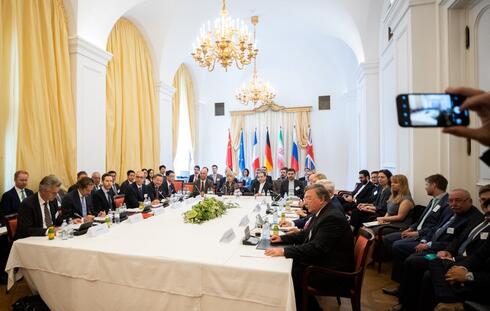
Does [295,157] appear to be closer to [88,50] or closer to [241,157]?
[241,157]

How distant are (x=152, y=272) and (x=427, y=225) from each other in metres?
3.17

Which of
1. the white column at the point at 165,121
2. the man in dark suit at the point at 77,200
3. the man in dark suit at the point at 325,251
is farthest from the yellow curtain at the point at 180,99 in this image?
the man in dark suit at the point at 325,251

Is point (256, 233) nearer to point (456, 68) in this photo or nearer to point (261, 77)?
point (456, 68)

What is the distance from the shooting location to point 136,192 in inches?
207

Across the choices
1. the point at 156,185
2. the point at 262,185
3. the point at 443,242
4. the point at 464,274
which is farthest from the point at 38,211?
the point at 262,185

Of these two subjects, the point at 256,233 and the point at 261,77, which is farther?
the point at 261,77

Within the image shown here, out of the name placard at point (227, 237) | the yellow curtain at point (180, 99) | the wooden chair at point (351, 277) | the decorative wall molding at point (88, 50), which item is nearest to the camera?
the wooden chair at point (351, 277)

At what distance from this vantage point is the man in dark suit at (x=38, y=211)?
2.81 m

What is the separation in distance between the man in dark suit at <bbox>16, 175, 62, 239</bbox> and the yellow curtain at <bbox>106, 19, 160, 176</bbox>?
324 centimetres

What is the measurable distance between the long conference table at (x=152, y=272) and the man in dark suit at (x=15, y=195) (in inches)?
70.4

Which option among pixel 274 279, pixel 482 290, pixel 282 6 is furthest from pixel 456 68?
pixel 282 6

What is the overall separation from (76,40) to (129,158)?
2845 millimetres

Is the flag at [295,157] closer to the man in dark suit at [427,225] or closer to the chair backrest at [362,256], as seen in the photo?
the man in dark suit at [427,225]

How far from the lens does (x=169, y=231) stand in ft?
9.77
